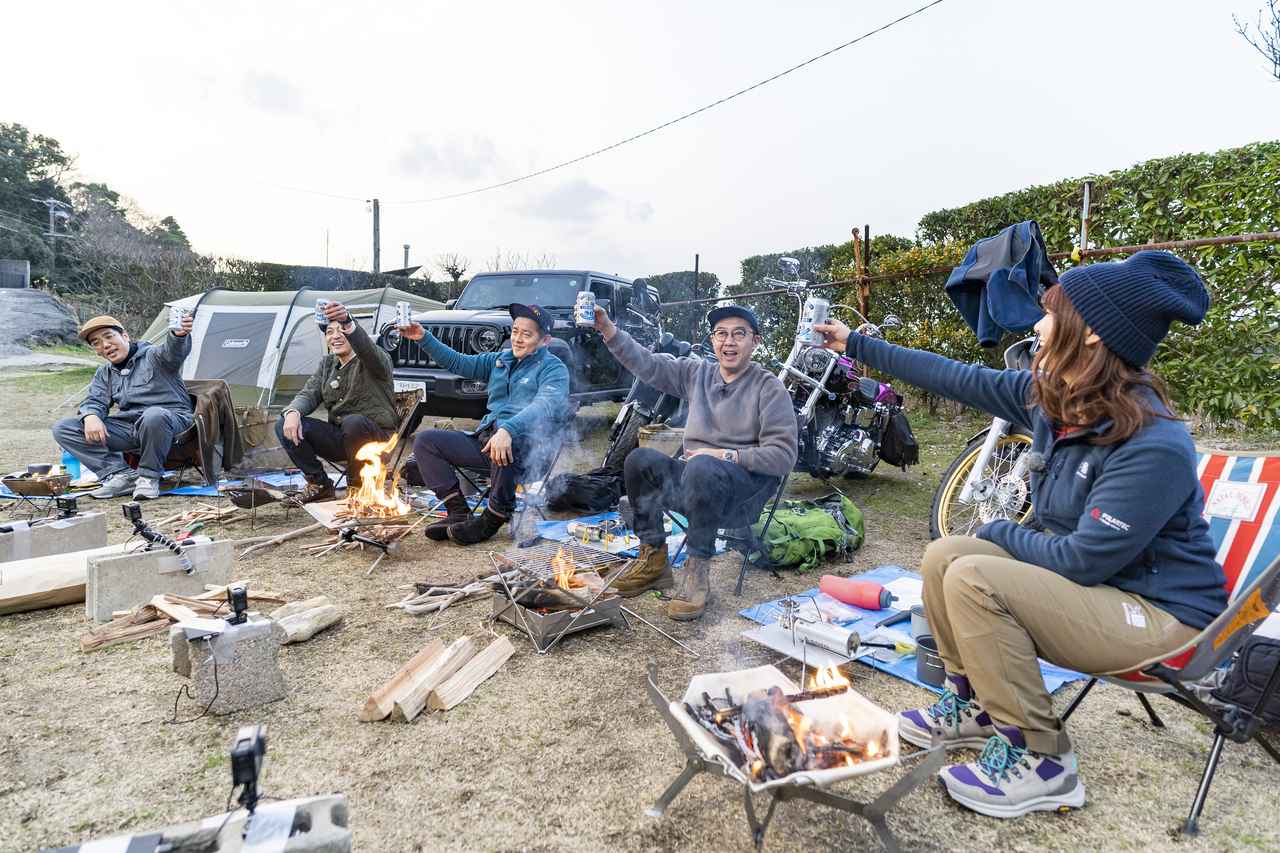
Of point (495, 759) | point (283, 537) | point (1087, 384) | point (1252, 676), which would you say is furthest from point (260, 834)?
point (283, 537)

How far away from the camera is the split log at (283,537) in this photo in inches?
155

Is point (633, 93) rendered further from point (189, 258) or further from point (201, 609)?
point (189, 258)

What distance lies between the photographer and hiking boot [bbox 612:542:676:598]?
3.37m

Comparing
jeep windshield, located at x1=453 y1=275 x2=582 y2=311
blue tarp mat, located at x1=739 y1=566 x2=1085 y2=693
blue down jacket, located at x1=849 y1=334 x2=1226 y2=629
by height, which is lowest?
blue tarp mat, located at x1=739 y1=566 x2=1085 y2=693

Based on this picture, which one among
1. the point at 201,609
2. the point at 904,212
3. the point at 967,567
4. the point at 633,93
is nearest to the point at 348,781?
the point at 201,609

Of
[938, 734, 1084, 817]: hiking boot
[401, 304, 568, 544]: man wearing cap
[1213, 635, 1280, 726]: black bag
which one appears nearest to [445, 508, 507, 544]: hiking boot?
[401, 304, 568, 544]: man wearing cap

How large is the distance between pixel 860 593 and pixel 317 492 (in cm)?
385

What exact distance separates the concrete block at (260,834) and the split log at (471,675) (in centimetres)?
109

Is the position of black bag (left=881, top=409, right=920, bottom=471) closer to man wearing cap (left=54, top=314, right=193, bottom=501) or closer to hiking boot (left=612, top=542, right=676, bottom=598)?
hiking boot (left=612, top=542, right=676, bottom=598)

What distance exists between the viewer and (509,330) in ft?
20.7

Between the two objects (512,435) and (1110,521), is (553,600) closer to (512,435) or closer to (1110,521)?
(512,435)

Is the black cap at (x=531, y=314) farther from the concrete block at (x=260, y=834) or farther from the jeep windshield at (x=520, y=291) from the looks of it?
the concrete block at (x=260, y=834)

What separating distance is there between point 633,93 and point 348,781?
1115 cm

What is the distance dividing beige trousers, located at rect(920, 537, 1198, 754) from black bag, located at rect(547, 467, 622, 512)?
334 cm
